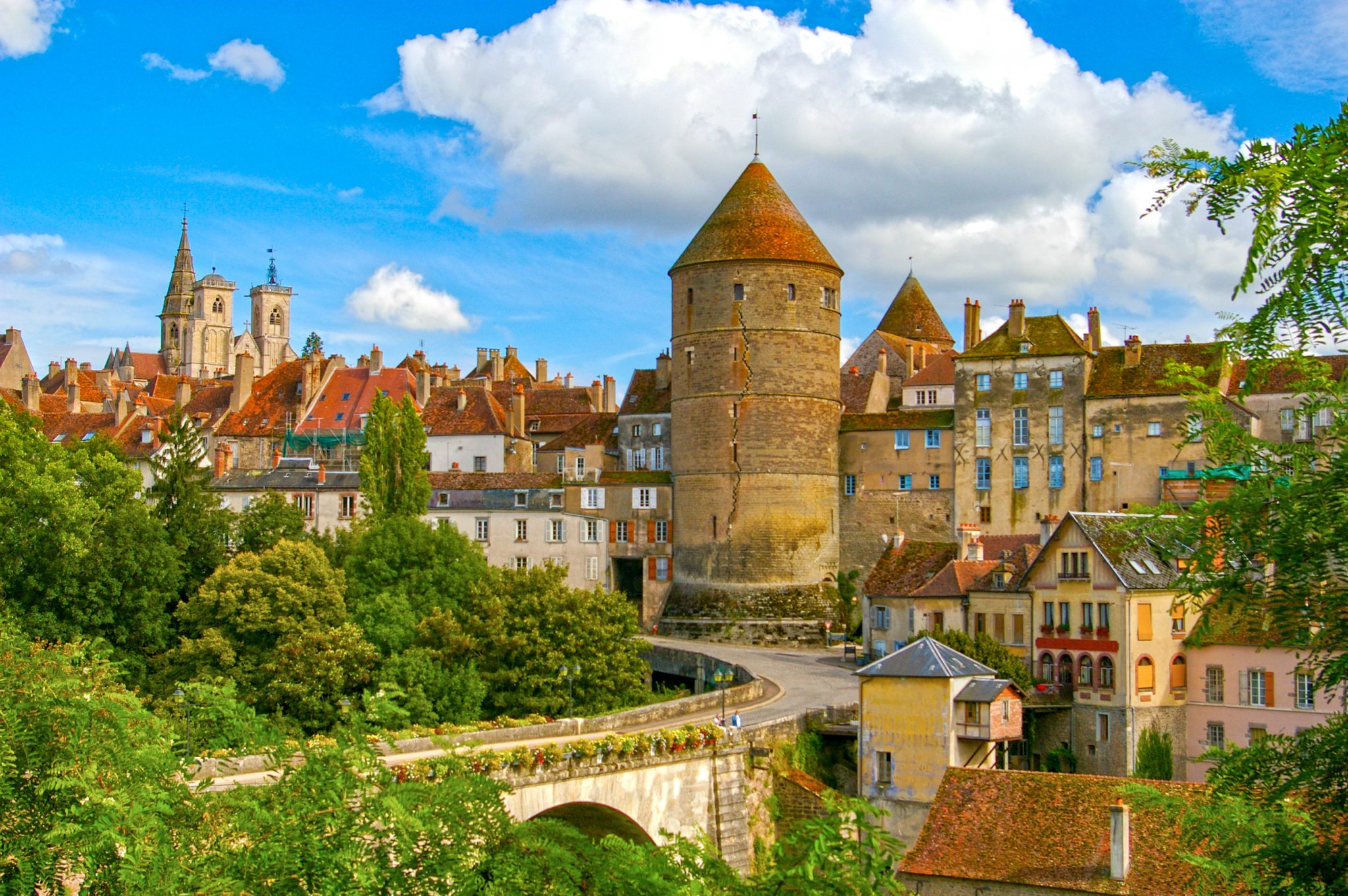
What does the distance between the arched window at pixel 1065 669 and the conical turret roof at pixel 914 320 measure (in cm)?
3156

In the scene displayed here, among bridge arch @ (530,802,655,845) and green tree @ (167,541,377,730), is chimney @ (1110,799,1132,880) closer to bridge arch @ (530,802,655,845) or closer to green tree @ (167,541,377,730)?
bridge arch @ (530,802,655,845)

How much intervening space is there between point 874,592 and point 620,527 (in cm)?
1224

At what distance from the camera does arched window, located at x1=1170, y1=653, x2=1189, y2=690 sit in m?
34.2

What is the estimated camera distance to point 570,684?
3541 cm

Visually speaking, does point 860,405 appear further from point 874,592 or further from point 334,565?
point 334,565

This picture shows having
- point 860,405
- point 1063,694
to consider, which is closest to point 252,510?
point 860,405

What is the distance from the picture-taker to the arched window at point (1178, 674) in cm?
3416

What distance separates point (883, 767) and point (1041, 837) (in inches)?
240

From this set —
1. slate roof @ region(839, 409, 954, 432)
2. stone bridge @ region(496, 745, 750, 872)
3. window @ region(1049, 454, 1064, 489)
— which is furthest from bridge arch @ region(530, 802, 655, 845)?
slate roof @ region(839, 409, 954, 432)

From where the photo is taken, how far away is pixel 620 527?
50.8 metres

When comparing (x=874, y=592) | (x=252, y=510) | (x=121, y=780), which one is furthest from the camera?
(x=252, y=510)

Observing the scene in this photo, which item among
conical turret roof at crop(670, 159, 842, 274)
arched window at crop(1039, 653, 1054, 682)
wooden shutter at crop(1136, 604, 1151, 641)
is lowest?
arched window at crop(1039, 653, 1054, 682)

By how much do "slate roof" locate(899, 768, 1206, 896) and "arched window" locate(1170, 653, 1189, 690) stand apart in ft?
30.9

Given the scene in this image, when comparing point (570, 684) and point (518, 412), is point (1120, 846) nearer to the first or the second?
point (570, 684)
